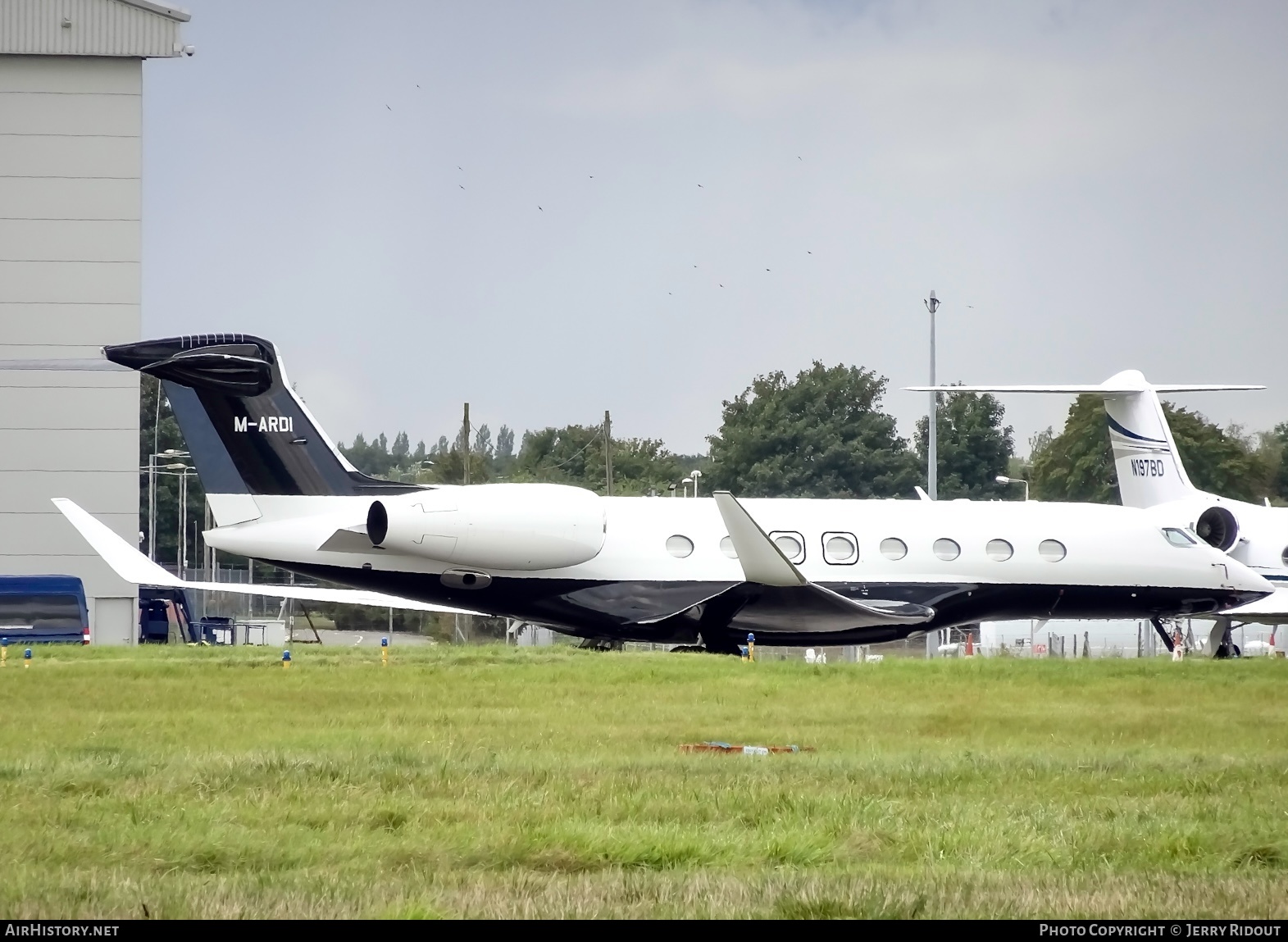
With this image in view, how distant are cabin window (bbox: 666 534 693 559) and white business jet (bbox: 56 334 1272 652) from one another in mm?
34

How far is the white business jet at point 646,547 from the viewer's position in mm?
19141

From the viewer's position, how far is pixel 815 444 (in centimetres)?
6638

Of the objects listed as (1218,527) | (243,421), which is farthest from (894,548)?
(243,421)

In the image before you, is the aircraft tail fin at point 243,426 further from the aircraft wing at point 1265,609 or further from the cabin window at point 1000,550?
the aircraft wing at point 1265,609

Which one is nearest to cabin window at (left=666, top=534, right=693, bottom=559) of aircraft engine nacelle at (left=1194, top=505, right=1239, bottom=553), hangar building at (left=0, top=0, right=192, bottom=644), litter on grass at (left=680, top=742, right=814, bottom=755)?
aircraft engine nacelle at (left=1194, top=505, right=1239, bottom=553)

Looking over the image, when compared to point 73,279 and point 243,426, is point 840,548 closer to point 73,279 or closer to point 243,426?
point 243,426

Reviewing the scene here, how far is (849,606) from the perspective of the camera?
20391 mm

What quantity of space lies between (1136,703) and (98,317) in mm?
32079

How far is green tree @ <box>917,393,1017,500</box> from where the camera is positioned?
232 ft

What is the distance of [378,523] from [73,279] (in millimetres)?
24162

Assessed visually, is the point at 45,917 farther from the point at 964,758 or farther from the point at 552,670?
the point at 552,670

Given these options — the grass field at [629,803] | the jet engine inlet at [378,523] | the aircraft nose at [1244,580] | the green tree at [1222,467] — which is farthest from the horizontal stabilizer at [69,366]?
the green tree at [1222,467]

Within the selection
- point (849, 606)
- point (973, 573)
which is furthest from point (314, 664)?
point (973, 573)

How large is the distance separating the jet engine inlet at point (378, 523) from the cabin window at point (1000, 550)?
8242 millimetres
